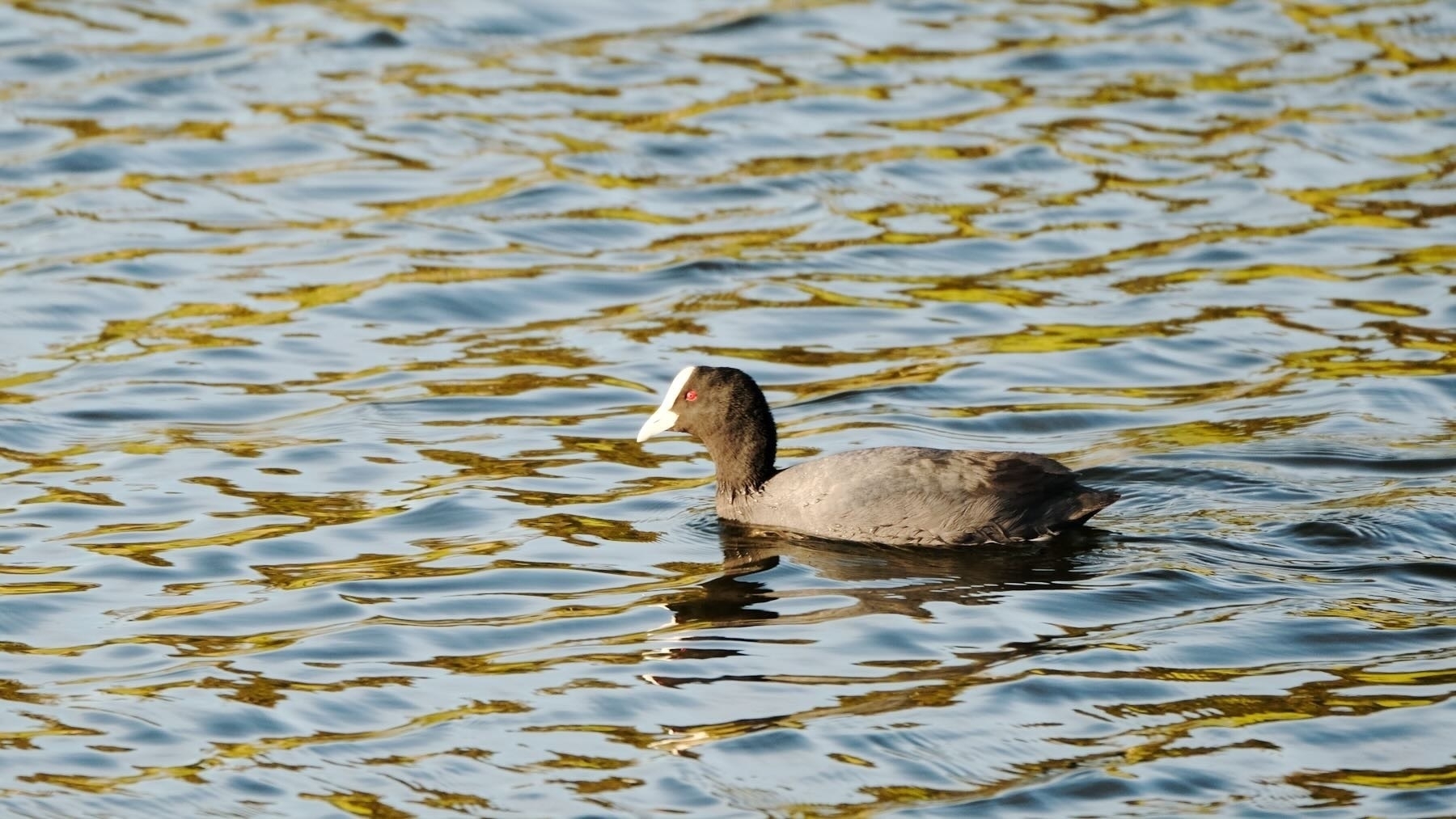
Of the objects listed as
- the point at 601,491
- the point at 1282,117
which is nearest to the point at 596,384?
the point at 601,491

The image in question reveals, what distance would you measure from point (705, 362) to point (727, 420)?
5.95ft

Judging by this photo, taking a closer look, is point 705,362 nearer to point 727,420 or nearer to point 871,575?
point 727,420

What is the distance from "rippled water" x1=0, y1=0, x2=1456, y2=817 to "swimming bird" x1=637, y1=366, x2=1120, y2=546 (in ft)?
0.52

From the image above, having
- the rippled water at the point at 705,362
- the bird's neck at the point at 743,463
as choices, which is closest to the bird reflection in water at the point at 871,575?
the rippled water at the point at 705,362

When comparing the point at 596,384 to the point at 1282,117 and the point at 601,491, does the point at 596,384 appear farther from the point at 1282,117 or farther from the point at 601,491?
the point at 1282,117

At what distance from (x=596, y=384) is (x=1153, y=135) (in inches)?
211

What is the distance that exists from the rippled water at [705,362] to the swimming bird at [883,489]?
0.52 ft

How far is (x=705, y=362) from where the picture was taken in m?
10.6

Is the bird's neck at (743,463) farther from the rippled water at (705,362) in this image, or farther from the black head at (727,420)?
the rippled water at (705,362)

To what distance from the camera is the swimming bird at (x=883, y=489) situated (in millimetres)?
8141

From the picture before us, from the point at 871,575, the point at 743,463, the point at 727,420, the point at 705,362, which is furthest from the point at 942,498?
the point at 705,362

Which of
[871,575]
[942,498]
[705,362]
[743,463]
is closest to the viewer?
[871,575]

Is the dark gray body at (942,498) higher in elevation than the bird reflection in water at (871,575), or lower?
higher

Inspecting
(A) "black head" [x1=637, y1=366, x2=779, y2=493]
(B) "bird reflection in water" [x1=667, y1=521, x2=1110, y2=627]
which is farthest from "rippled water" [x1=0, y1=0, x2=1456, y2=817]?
(A) "black head" [x1=637, y1=366, x2=779, y2=493]
